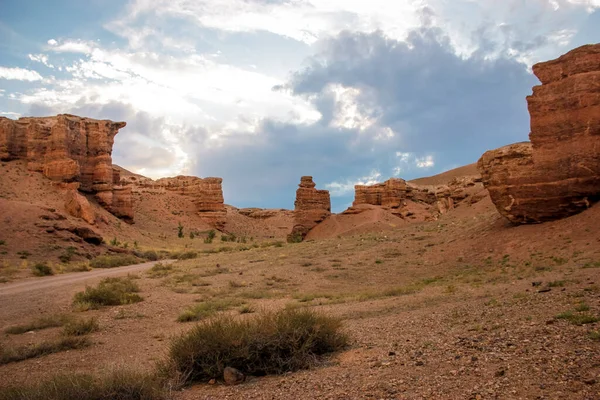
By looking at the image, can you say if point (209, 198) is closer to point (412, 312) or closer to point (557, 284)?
point (412, 312)

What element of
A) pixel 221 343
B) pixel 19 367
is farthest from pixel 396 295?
pixel 19 367

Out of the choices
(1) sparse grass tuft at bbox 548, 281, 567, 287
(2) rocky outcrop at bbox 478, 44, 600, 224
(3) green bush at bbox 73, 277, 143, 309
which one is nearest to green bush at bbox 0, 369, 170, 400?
(1) sparse grass tuft at bbox 548, 281, 567, 287

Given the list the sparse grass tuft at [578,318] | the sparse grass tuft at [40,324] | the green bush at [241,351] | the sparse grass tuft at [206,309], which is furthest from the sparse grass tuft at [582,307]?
the sparse grass tuft at [40,324]

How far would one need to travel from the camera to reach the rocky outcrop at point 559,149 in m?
16.8

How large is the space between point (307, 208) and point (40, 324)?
35.6 metres

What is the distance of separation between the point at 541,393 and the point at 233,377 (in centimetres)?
369

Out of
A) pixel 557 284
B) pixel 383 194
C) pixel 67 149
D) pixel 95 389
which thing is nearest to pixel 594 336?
pixel 557 284

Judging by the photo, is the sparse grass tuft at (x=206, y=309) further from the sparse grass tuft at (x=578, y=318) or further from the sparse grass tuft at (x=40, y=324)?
the sparse grass tuft at (x=578, y=318)

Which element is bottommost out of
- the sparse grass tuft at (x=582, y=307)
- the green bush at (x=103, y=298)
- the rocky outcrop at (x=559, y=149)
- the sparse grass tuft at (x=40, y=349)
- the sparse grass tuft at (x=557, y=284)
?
the sparse grass tuft at (x=40, y=349)

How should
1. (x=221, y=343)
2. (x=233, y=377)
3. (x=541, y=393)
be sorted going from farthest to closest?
(x=221, y=343)
(x=233, y=377)
(x=541, y=393)

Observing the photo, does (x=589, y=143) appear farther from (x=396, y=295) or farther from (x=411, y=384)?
(x=411, y=384)

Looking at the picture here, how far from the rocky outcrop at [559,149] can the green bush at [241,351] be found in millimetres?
13574

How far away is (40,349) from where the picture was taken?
29.4 ft

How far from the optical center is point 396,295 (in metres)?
14.2
